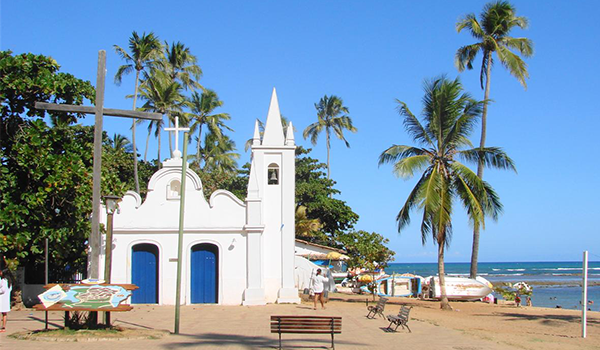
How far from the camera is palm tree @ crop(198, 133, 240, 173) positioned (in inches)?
2213

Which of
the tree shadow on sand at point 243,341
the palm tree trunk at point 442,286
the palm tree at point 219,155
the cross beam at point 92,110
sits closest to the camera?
the tree shadow on sand at point 243,341

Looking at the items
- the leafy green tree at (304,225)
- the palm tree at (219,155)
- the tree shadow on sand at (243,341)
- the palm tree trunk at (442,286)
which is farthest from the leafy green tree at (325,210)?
the tree shadow on sand at (243,341)

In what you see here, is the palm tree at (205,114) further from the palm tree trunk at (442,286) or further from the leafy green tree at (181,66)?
the palm tree trunk at (442,286)

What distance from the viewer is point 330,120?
192 feet

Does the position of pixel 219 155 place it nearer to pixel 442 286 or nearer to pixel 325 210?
A: pixel 325 210

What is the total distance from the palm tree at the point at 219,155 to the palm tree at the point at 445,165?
3107cm

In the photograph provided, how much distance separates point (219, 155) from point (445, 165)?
3539 centimetres

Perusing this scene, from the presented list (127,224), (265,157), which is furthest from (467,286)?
→ (127,224)

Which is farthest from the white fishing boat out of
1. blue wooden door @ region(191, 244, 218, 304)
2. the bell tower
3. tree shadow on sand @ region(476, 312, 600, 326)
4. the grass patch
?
the grass patch

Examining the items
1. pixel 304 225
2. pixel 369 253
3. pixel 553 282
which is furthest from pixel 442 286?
pixel 553 282

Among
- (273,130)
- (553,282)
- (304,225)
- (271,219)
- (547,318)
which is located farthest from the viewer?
(553,282)

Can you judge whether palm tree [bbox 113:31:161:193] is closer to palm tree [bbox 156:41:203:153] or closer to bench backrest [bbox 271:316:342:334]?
palm tree [bbox 156:41:203:153]

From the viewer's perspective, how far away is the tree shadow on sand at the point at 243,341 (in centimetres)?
1295

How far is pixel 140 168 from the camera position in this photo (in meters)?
40.3
